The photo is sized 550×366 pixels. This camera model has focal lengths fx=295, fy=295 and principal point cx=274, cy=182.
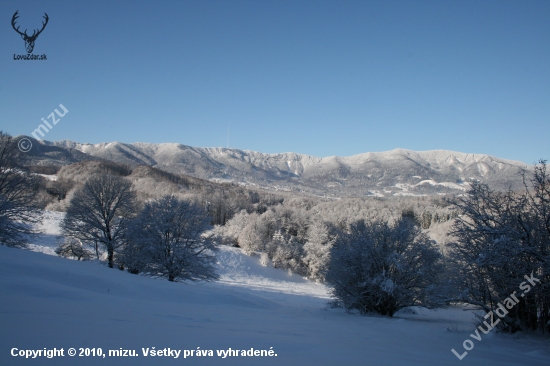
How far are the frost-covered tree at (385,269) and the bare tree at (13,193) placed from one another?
21.8m

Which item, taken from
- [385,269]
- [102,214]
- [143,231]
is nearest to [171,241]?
[143,231]

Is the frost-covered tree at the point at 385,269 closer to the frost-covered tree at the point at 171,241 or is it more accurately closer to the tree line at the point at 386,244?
the tree line at the point at 386,244

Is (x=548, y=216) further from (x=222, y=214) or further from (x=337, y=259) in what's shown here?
(x=222, y=214)

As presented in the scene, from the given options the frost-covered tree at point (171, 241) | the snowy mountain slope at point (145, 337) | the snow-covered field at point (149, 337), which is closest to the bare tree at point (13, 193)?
the frost-covered tree at point (171, 241)

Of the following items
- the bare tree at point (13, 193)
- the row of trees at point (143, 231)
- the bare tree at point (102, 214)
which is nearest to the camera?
the bare tree at point (13, 193)

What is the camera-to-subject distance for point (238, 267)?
4831cm

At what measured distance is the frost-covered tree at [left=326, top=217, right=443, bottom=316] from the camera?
16422 mm

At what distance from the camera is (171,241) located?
24281mm

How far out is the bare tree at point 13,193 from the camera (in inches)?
797

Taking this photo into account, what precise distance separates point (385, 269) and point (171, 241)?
16.5 meters

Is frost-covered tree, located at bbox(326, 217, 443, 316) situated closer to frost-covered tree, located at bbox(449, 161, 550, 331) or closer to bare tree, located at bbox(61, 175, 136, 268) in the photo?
frost-covered tree, located at bbox(449, 161, 550, 331)

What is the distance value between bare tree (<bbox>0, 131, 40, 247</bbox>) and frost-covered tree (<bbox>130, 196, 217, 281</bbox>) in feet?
24.3

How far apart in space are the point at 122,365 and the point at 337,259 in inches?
615

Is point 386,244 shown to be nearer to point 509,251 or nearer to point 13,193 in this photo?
point 509,251
